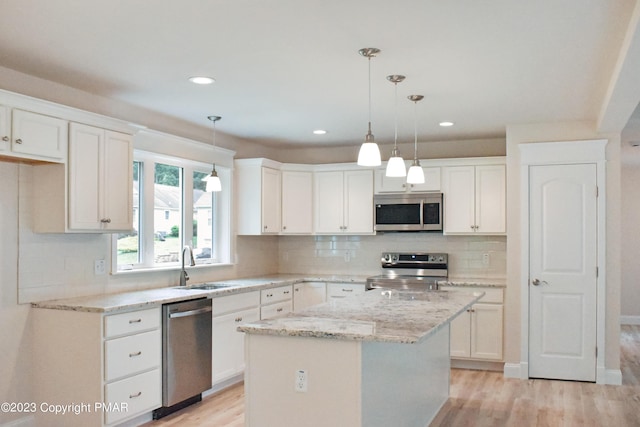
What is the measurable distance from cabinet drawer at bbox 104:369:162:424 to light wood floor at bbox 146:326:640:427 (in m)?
0.19

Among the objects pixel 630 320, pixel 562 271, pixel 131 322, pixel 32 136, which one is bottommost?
pixel 630 320

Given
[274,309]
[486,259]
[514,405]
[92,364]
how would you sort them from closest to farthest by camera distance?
1. [92,364]
2. [514,405]
3. [274,309]
4. [486,259]

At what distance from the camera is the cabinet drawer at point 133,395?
12.0ft

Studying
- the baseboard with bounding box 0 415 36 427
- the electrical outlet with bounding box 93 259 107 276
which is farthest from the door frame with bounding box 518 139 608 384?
the baseboard with bounding box 0 415 36 427

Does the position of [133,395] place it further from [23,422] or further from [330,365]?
[330,365]

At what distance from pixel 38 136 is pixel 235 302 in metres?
2.18

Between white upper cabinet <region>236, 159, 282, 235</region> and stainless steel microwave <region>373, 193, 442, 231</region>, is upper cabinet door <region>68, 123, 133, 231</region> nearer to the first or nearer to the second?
white upper cabinet <region>236, 159, 282, 235</region>

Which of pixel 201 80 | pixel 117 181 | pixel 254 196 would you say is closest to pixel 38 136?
pixel 117 181

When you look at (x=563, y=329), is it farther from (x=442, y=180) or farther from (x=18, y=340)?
(x=18, y=340)

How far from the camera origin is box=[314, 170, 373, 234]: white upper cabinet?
6.38 metres

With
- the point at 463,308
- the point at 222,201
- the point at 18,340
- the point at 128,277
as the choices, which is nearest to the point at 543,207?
the point at 463,308

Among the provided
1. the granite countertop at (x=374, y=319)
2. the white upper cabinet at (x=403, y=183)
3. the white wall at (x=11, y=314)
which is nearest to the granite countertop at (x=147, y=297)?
the white wall at (x=11, y=314)

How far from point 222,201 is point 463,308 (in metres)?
3.26

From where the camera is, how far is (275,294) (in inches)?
222
